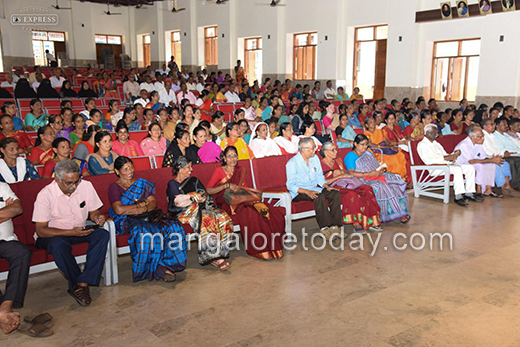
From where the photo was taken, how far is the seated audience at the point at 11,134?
560 centimetres

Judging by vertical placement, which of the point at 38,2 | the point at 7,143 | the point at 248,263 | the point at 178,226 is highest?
the point at 38,2

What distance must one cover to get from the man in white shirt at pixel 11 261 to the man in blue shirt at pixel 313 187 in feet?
8.28

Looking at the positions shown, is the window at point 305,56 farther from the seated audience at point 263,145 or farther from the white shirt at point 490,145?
the seated audience at point 263,145

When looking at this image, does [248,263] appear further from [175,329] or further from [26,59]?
[26,59]

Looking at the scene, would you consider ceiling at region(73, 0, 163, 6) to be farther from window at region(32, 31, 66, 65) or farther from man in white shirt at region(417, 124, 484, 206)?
man in white shirt at region(417, 124, 484, 206)

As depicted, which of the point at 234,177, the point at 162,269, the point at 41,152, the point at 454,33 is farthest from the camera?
the point at 454,33

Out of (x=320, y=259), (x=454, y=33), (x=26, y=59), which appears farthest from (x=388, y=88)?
(x=26, y=59)

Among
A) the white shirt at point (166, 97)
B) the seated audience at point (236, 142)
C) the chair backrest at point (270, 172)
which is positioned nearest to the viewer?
the chair backrest at point (270, 172)

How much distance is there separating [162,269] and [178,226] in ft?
1.19

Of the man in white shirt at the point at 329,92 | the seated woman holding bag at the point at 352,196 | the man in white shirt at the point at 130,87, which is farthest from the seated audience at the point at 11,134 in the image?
the man in white shirt at the point at 329,92

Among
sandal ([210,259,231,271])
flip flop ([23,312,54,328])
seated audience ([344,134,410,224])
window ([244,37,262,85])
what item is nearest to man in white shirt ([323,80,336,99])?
window ([244,37,262,85])

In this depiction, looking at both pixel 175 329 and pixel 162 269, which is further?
pixel 162 269

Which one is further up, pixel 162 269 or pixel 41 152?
pixel 41 152

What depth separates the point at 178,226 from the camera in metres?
3.69
